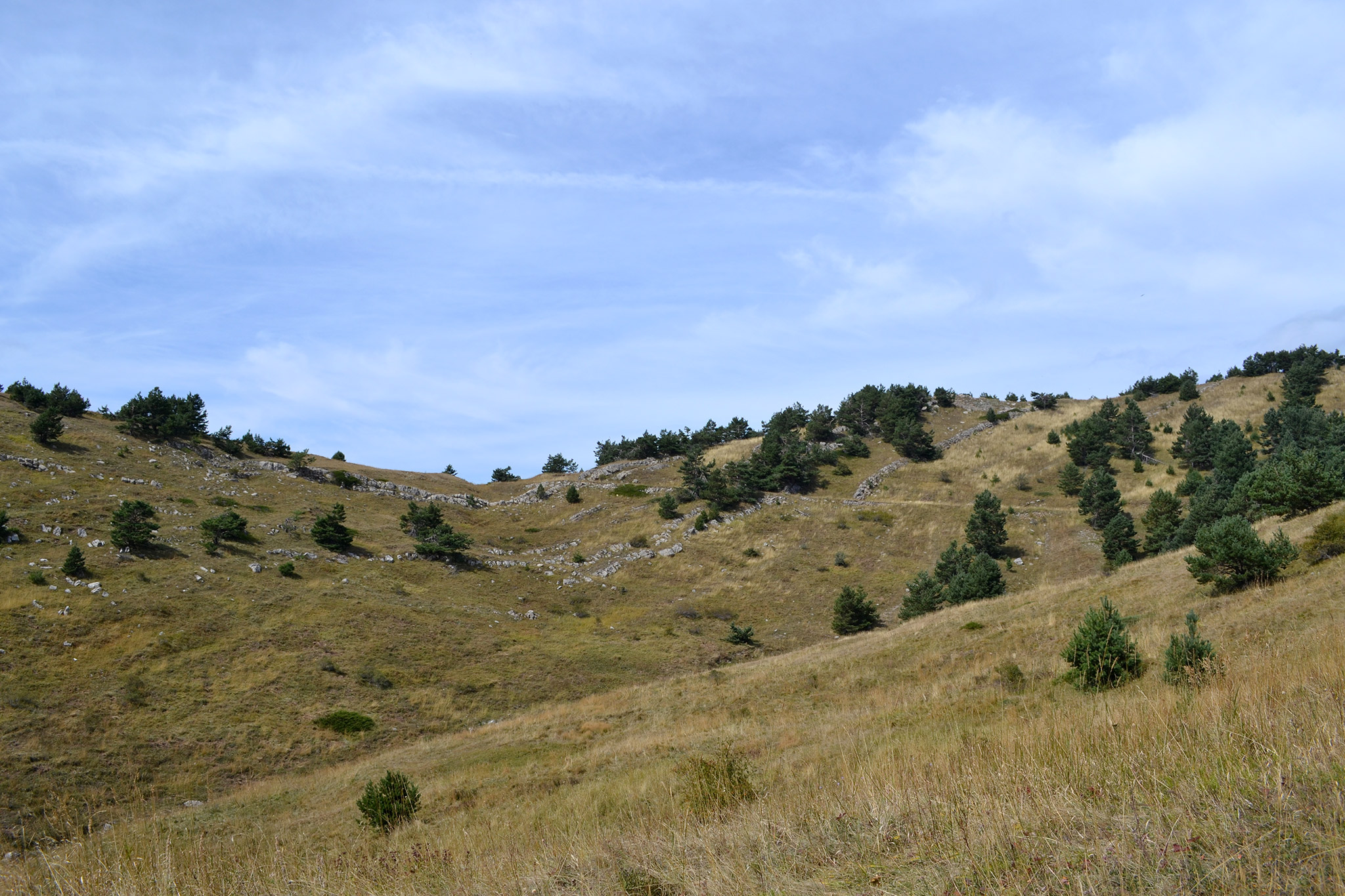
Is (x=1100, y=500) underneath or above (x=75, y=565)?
underneath

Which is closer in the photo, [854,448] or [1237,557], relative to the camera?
[1237,557]

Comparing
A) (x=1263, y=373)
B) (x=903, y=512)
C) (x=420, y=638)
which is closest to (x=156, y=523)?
(x=420, y=638)

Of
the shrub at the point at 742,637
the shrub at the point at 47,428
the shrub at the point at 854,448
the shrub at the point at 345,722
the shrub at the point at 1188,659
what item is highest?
the shrub at the point at 47,428

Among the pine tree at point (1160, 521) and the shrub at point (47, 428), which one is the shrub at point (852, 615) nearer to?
the pine tree at point (1160, 521)

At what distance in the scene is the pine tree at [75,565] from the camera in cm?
3394

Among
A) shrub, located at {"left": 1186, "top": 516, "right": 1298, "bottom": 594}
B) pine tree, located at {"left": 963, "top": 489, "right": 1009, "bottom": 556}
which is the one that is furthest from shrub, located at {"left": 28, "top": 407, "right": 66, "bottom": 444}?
pine tree, located at {"left": 963, "top": 489, "right": 1009, "bottom": 556}

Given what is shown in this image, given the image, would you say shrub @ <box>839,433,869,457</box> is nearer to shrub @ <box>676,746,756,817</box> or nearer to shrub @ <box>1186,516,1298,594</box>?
shrub @ <box>1186,516,1298,594</box>

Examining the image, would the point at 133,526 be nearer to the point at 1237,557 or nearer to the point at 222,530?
the point at 222,530

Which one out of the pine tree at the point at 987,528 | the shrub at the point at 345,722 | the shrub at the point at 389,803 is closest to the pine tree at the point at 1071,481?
the pine tree at the point at 987,528

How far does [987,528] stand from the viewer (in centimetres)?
5378

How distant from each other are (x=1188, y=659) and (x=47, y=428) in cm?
6953

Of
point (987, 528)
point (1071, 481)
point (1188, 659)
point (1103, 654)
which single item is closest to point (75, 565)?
point (1103, 654)

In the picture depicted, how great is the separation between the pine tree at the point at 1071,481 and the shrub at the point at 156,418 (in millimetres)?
87644

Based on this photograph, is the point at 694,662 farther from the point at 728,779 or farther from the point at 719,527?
the point at 728,779
